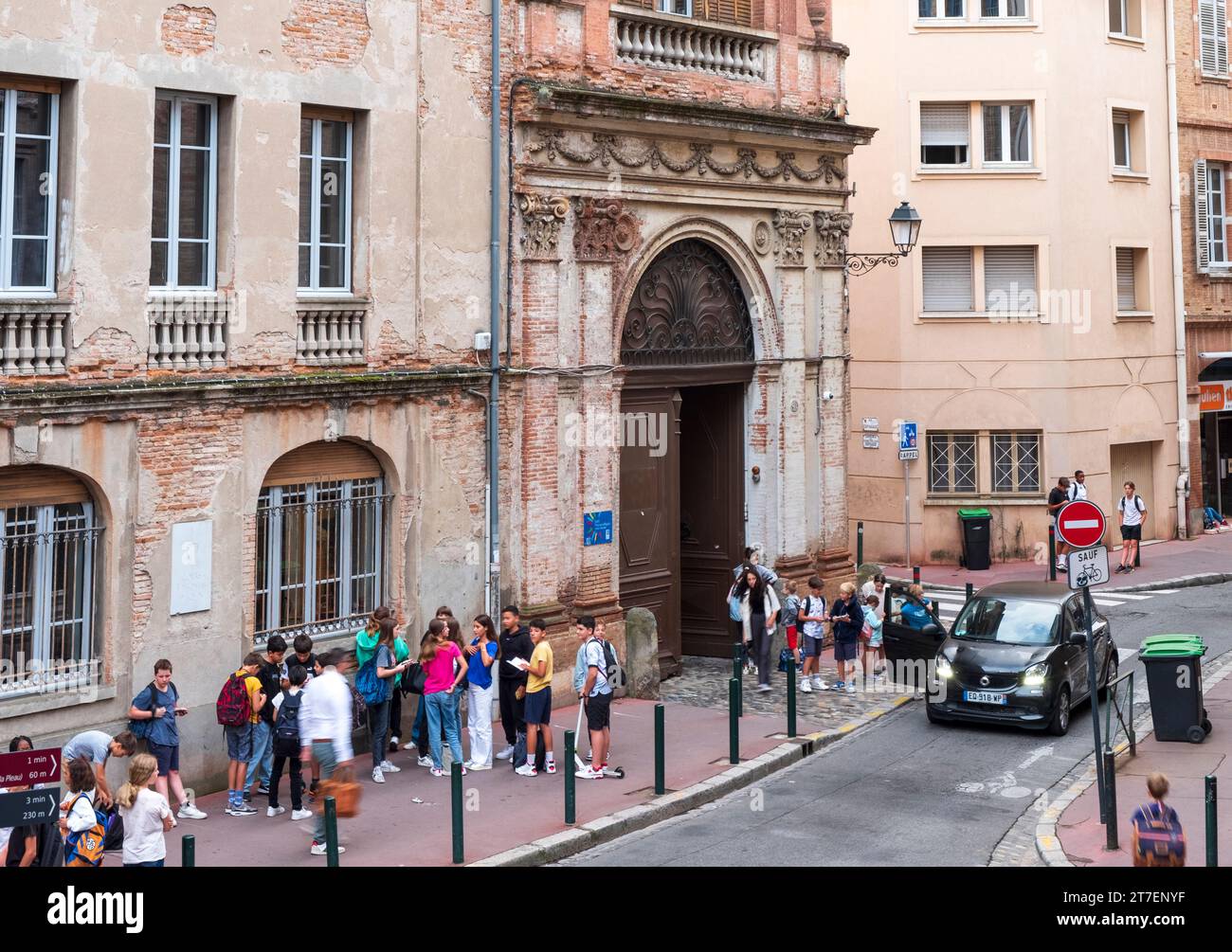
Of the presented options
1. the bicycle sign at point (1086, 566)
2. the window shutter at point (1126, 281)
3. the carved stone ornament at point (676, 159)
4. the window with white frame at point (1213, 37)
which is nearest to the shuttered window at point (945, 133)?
the window shutter at point (1126, 281)

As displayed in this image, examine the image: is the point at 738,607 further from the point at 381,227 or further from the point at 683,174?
the point at 381,227

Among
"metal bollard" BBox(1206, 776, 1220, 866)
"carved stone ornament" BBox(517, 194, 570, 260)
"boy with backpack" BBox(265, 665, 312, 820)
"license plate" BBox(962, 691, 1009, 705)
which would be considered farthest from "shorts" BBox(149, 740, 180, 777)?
"metal bollard" BBox(1206, 776, 1220, 866)

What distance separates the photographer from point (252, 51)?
14.9 m

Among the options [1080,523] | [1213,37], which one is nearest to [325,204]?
[1080,523]

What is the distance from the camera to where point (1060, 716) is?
1680 centimetres

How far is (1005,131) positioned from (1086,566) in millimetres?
19447

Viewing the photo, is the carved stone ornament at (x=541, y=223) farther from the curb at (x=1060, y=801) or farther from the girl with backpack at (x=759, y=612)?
the curb at (x=1060, y=801)

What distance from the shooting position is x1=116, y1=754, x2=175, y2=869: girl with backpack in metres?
10.6

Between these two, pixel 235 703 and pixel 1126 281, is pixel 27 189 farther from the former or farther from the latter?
pixel 1126 281

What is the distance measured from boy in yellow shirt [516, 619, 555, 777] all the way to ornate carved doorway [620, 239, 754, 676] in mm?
4494

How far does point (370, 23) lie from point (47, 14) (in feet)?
12.5

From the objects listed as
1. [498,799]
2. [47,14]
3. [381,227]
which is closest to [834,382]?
[381,227]

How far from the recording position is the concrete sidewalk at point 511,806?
12680 millimetres

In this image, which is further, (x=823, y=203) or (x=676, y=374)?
(x=823, y=203)
